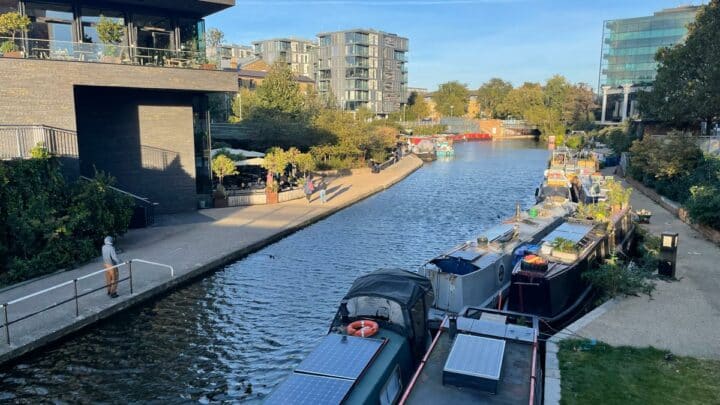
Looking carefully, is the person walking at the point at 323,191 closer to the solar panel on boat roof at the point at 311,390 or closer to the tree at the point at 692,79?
the tree at the point at 692,79

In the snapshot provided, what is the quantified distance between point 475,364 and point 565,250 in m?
8.85

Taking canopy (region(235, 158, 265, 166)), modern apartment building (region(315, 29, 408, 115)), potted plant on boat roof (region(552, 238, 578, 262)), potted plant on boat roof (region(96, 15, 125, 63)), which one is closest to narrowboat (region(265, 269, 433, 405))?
potted plant on boat roof (region(552, 238, 578, 262))

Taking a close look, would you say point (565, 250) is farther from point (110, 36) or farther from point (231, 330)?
point (110, 36)

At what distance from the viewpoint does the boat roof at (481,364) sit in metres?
7.43

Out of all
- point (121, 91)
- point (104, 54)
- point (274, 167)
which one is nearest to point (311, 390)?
point (104, 54)

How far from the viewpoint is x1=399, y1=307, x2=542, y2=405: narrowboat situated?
7.41 meters

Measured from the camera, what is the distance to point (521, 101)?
14375 centimetres

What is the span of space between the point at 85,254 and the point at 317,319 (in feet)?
30.6

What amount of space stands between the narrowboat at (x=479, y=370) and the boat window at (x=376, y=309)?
993mm

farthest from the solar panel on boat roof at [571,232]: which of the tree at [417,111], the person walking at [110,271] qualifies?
the tree at [417,111]

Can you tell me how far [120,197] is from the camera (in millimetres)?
20453

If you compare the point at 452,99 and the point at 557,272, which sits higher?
the point at 452,99

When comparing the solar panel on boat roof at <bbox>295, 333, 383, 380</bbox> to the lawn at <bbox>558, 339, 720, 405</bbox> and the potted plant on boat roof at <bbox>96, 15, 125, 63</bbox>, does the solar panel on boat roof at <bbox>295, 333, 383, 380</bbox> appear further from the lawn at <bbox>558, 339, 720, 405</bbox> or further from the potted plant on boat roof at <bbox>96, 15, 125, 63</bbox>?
the potted plant on boat roof at <bbox>96, 15, 125, 63</bbox>

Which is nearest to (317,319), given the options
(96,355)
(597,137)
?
(96,355)
